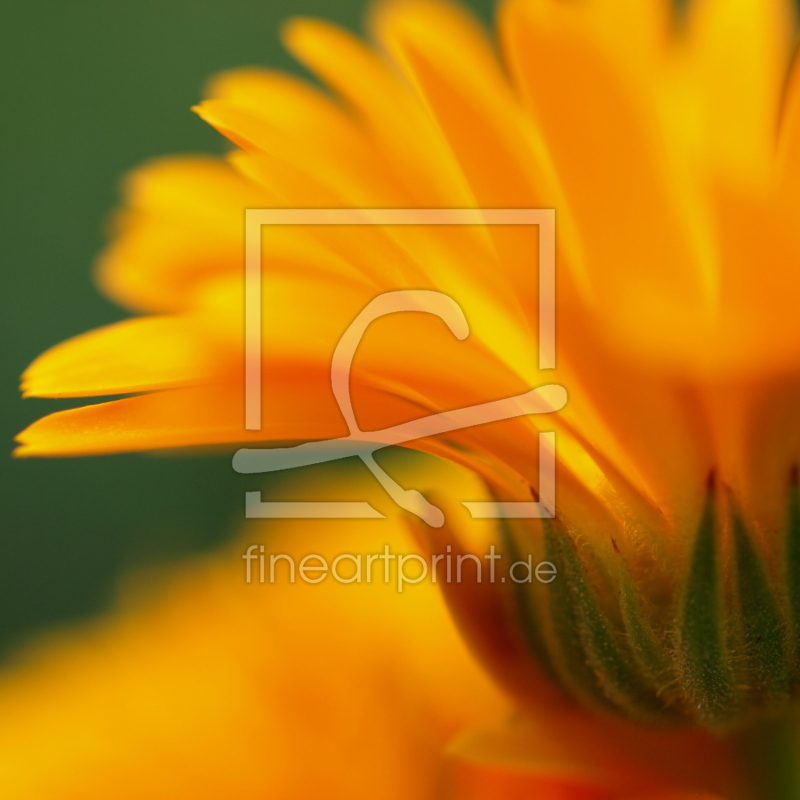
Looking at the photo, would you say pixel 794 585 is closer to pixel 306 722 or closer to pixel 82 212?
pixel 306 722

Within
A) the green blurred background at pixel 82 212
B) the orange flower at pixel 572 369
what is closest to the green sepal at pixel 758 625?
the orange flower at pixel 572 369

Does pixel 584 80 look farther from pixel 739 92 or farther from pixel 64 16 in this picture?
pixel 64 16

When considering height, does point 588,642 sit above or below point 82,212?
below

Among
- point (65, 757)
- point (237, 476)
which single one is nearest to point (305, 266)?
point (65, 757)

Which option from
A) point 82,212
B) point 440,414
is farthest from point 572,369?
point 82,212

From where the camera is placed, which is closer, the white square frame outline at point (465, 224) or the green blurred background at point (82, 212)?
the white square frame outline at point (465, 224)

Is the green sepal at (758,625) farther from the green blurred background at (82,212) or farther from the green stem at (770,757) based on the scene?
the green blurred background at (82,212)

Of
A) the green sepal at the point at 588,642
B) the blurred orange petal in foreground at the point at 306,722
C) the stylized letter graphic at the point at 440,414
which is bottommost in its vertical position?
the blurred orange petal in foreground at the point at 306,722
